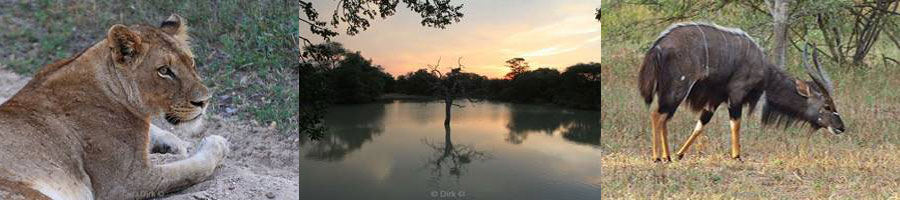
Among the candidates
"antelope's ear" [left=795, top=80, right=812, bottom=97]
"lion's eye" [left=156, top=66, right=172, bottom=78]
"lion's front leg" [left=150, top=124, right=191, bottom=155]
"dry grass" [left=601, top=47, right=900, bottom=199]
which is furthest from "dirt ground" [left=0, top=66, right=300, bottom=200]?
"antelope's ear" [left=795, top=80, right=812, bottom=97]

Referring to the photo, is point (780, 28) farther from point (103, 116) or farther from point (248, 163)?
point (103, 116)

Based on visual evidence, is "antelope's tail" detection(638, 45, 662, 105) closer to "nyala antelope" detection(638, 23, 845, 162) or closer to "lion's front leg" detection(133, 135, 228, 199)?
"nyala antelope" detection(638, 23, 845, 162)

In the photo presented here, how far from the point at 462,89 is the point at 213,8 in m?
1.44

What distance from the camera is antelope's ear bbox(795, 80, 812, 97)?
362 centimetres

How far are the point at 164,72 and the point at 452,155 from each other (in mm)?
1593

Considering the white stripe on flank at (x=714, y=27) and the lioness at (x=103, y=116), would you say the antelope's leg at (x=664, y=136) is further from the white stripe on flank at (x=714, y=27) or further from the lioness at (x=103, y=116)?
the lioness at (x=103, y=116)

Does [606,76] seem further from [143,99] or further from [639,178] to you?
[143,99]

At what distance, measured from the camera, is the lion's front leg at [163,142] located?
3.08m

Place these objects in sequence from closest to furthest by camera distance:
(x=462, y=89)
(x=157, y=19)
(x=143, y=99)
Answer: (x=143, y=99) → (x=157, y=19) → (x=462, y=89)

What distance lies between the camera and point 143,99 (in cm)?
288

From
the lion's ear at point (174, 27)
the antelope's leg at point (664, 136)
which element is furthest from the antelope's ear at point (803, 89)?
the lion's ear at point (174, 27)

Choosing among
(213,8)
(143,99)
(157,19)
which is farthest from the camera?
(213,8)

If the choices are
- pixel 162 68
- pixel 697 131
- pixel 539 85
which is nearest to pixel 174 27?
pixel 162 68

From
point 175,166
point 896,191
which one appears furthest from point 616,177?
point 175,166
